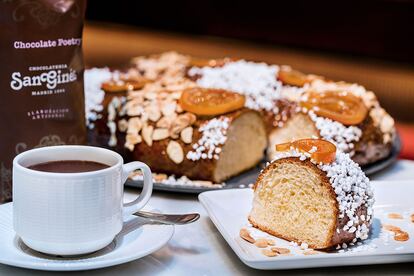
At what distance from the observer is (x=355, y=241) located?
4.43ft

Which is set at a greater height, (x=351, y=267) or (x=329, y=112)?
(x=329, y=112)

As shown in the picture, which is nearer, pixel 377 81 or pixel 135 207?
pixel 135 207

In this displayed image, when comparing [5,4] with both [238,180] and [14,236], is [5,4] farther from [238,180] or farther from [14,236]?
[238,180]

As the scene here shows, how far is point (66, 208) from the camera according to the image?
1197mm

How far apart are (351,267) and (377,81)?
2520 mm

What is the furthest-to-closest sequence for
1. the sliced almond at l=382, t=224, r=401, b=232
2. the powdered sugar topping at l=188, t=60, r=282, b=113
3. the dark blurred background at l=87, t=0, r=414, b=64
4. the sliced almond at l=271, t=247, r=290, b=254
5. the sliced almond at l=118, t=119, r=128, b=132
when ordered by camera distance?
the dark blurred background at l=87, t=0, r=414, b=64
the powdered sugar topping at l=188, t=60, r=282, b=113
the sliced almond at l=118, t=119, r=128, b=132
the sliced almond at l=382, t=224, r=401, b=232
the sliced almond at l=271, t=247, r=290, b=254

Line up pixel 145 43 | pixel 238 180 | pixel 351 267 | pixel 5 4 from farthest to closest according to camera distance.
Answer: pixel 145 43 → pixel 238 180 → pixel 5 4 → pixel 351 267

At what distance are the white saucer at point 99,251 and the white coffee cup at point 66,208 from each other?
2 centimetres

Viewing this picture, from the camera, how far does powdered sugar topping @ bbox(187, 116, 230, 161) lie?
1.84m

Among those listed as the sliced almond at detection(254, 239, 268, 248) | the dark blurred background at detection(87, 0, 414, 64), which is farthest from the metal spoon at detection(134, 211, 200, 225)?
the dark blurred background at detection(87, 0, 414, 64)

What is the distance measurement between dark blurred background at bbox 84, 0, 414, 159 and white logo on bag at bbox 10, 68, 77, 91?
1.74 metres

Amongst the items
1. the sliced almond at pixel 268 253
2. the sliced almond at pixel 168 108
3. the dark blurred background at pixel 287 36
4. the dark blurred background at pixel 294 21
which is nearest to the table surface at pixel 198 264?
the sliced almond at pixel 268 253

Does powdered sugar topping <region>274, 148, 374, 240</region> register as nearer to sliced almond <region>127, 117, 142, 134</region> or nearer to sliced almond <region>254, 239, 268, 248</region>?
sliced almond <region>254, 239, 268, 248</region>

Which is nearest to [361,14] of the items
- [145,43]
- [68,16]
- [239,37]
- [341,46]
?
[341,46]
